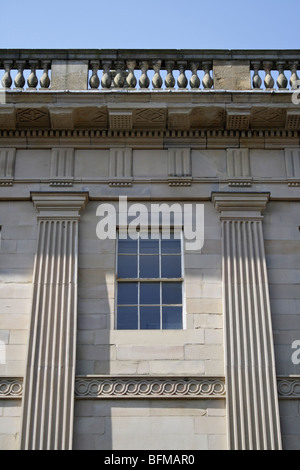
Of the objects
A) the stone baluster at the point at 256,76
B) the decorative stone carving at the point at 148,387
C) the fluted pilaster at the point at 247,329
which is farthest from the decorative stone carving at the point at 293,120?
the decorative stone carving at the point at 148,387

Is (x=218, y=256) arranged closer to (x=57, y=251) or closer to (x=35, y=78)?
(x=57, y=251)

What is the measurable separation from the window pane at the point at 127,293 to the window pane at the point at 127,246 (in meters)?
0.65

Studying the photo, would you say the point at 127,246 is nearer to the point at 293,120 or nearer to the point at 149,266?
the point at 149,266

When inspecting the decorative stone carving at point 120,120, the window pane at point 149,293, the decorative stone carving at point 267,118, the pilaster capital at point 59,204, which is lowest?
the window pane at point 149,293

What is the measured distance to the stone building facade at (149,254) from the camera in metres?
13.0

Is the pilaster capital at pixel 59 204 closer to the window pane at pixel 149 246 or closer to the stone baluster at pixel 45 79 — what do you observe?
the window pane at pixel 149 246

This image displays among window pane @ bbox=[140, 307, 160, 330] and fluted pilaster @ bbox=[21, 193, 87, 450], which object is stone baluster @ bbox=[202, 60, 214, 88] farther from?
window pane @ bbox=[140, 307, 160, 330]

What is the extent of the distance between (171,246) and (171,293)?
96 cm

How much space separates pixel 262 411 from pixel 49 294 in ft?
13.4

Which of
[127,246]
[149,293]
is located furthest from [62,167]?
[149,293]

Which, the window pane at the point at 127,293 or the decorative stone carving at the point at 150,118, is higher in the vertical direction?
the decorative stone carving at the point at 150,118

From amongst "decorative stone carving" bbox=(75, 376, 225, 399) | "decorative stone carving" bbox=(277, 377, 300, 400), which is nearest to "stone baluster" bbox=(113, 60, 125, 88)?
"decorative stone carving" bbox=(75, 376, 225, 399)
